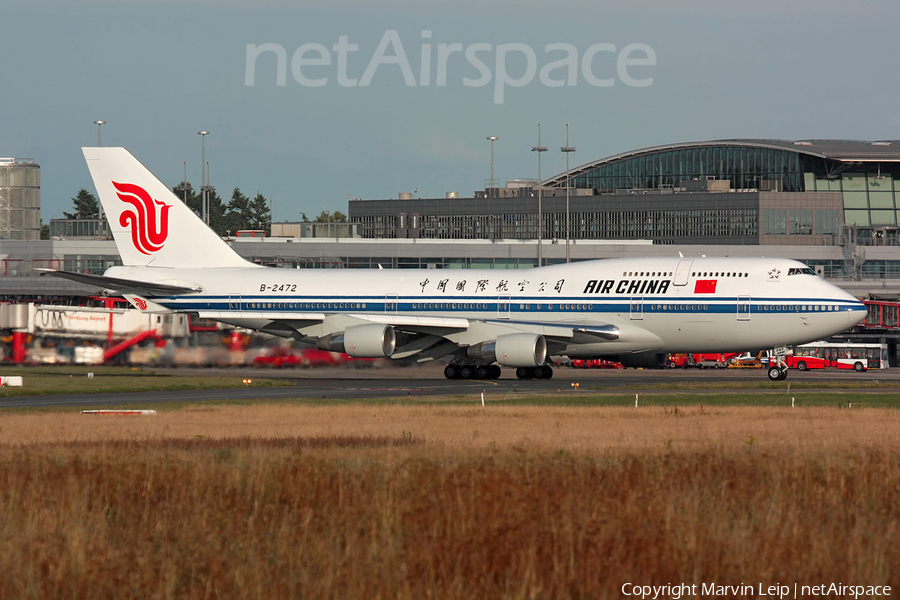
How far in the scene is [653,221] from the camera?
462ft

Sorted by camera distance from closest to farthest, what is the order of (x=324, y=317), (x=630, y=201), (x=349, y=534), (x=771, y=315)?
(x=349, y=534) → (x=771, y=315) → (x=324, y=317) → (x=630, y=201)

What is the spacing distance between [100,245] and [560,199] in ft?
184

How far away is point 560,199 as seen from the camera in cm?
14388

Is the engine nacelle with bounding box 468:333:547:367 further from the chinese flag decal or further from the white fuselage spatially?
the chinese flag decal

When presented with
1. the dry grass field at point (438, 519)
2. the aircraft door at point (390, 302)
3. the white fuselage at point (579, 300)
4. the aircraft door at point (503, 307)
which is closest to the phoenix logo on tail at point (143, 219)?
the white fuselage at point (579, 300)

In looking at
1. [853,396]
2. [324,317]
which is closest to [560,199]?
[324,317]

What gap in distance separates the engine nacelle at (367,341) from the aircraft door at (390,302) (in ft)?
9.43

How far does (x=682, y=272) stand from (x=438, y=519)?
42.3 m

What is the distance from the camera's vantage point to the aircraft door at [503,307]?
5534 centimetres

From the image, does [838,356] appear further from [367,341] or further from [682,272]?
[367,341]

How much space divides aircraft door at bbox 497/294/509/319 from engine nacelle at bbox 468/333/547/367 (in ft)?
8.22

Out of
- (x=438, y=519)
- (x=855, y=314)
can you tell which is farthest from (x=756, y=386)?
(x=438, y=519)

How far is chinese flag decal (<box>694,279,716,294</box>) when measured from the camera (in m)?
52.7

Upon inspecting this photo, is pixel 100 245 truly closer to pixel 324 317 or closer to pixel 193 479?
pixel 324 317
